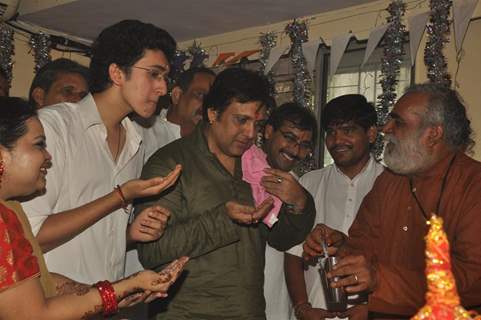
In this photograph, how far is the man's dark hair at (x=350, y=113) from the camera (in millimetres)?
4262

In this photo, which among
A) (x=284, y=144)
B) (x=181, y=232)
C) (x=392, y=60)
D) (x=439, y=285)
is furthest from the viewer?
(x=392, y=60)

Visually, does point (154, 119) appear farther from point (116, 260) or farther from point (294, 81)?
point (294, 81)

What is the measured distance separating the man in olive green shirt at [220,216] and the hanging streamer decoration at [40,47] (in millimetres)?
5003

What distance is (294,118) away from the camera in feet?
→ 13.8

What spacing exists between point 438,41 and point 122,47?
118 inches

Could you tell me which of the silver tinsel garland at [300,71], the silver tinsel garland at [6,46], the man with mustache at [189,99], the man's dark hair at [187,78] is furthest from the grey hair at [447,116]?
the silver tinsel garland at [6,46]

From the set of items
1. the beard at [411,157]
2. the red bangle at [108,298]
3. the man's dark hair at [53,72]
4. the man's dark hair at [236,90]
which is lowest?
the red bangle at [108,298]

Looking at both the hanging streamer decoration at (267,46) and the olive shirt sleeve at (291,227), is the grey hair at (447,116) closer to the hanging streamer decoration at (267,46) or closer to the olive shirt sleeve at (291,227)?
the olive shirt sleeve at (291,227)

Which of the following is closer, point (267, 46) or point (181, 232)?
point (181, 232)

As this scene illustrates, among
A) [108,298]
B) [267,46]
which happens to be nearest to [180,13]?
[267,46]

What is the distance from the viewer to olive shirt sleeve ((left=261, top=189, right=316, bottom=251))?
9.52 feet

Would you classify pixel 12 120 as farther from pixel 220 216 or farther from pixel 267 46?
pixel 267 46

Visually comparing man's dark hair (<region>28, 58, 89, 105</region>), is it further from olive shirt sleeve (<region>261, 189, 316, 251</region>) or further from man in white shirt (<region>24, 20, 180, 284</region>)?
olive shirt sleeve (<region>261, 189, 316, 251</region>)

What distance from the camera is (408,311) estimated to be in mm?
2684
